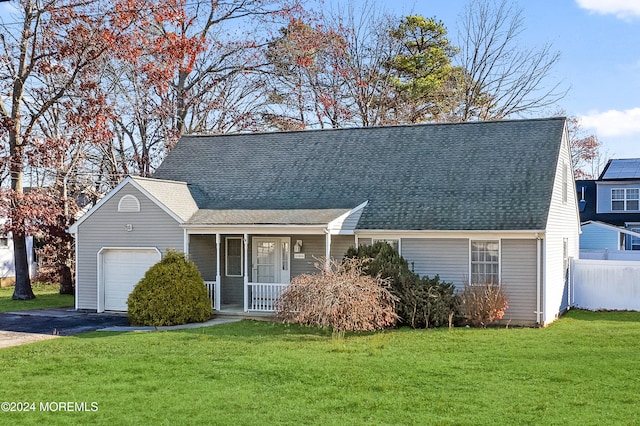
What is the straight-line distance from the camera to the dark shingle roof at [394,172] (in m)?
Result: 19.5

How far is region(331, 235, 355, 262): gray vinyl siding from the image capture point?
20.5 meters

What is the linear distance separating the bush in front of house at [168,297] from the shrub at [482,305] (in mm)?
7260

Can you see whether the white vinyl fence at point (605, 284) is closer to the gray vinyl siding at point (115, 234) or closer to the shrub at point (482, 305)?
the shrub at point (482, 305)

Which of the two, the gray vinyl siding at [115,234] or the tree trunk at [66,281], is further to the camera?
the tree trunk at [66,281]

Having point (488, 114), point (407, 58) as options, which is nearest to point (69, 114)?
point (407, 58)

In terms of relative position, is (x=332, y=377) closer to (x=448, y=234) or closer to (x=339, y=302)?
(x=339, y=302)

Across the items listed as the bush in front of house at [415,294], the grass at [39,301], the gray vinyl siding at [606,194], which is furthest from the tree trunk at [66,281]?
the gray vinyl siding at [606,194]

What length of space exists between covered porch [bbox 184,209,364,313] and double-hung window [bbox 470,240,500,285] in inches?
143

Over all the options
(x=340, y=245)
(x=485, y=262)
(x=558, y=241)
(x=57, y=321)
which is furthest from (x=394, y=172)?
(x=57, y=321)

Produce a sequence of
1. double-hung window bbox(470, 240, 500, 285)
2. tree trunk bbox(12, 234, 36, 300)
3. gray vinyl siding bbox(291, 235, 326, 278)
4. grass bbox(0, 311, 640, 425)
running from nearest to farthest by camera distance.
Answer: grass bbox(0, 311, 640, 425) < double-hung window bbox(470, 240, 500, 285) < gray vinyl siding bbox(291, 235, 326, 278) < tree trunk bbox(12, 234, 36, 300)

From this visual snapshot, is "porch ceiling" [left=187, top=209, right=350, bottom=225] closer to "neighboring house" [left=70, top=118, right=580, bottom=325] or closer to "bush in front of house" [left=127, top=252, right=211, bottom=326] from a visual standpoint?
"neighboring house" [left=70, top=118, right=580, bottom=325]

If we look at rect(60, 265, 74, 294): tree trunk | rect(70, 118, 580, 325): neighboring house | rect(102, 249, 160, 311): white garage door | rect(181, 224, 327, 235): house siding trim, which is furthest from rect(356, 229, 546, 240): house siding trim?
rect(60, 265, 74, 294): tree trunk

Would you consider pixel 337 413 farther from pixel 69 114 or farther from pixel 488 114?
pixel 488 114

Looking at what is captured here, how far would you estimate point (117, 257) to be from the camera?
2178 centimetres
